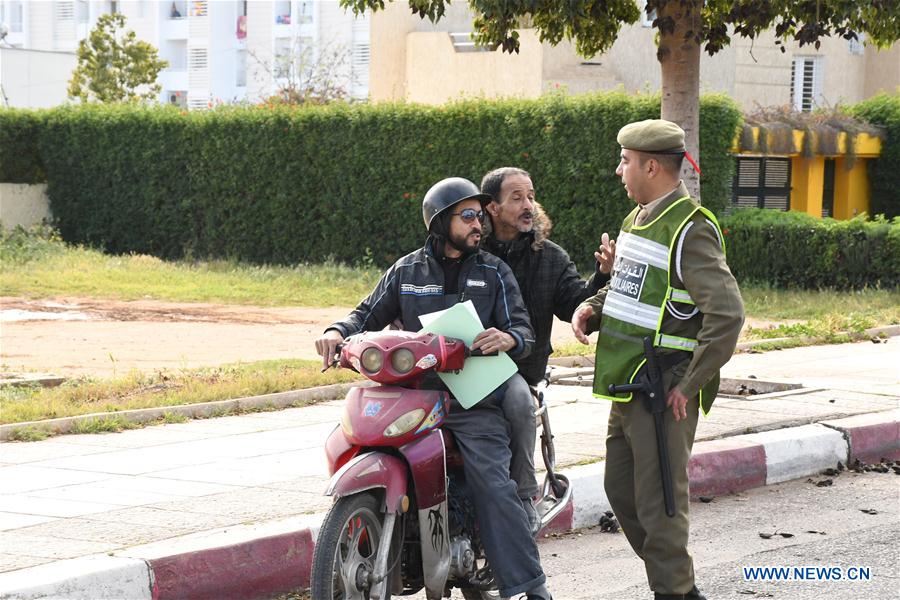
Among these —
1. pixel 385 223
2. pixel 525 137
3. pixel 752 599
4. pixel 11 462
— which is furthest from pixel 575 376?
pixel 385 223

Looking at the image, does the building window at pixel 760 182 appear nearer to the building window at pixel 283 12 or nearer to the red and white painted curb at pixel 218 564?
the red and white painted curb at pixel 218 564

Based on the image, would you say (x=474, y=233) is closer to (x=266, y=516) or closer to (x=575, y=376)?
(x=266, y=516)

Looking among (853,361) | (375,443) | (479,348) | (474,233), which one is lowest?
(853,361)

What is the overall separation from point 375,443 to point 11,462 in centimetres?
370

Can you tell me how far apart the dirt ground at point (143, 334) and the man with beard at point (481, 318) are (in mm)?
6607

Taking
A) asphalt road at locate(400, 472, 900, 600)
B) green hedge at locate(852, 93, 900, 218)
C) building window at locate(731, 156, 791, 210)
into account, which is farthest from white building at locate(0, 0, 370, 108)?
Answer: asphalt road at locate(400, 472, 900, 600)

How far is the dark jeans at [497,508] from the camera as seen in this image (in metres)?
4.75

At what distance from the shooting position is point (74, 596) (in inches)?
196

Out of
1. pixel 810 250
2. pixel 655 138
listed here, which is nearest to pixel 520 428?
pixel 655 138

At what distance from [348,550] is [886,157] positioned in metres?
20.6

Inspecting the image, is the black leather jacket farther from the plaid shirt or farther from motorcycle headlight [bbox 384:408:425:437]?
motorcycle headlight [bbox 384:408:425:437]

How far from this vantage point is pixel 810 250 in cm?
1861

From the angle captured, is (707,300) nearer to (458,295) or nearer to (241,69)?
(458,295)

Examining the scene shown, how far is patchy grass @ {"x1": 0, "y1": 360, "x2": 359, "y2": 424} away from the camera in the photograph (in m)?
8.76
